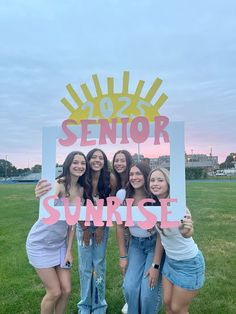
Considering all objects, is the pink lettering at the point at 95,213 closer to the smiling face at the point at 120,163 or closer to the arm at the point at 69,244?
the smiling face at the point at 120,163

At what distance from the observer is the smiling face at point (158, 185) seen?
289 centimetres

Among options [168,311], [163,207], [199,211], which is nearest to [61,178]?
[163,207]

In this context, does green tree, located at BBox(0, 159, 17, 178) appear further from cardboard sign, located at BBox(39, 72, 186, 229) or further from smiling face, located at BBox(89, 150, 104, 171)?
cardboard sign, located at BBox(39, 72, 186, 229)

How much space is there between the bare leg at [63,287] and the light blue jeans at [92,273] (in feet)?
1.33

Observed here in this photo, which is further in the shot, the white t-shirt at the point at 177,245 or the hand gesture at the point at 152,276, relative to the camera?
the hand gesture at the point at 152,276

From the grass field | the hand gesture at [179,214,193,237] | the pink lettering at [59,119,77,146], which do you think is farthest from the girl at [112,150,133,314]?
the grass field

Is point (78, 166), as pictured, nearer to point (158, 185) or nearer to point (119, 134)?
point (119, 134)

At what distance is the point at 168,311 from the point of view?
10.5 ft

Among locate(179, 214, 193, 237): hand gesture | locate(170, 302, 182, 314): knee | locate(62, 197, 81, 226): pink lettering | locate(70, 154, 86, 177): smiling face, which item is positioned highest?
locate(70, 154, 86, 177): smiling face

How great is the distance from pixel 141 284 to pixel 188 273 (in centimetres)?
52

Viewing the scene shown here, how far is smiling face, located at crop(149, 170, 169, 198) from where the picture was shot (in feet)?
9.49

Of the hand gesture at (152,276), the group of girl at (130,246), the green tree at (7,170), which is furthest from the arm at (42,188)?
the green tree at (7,170)

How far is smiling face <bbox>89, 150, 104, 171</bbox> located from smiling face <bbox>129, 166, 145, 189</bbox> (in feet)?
1.02

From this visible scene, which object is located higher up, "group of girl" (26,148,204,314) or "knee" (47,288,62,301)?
"group of girl" (26,148,204,314)
